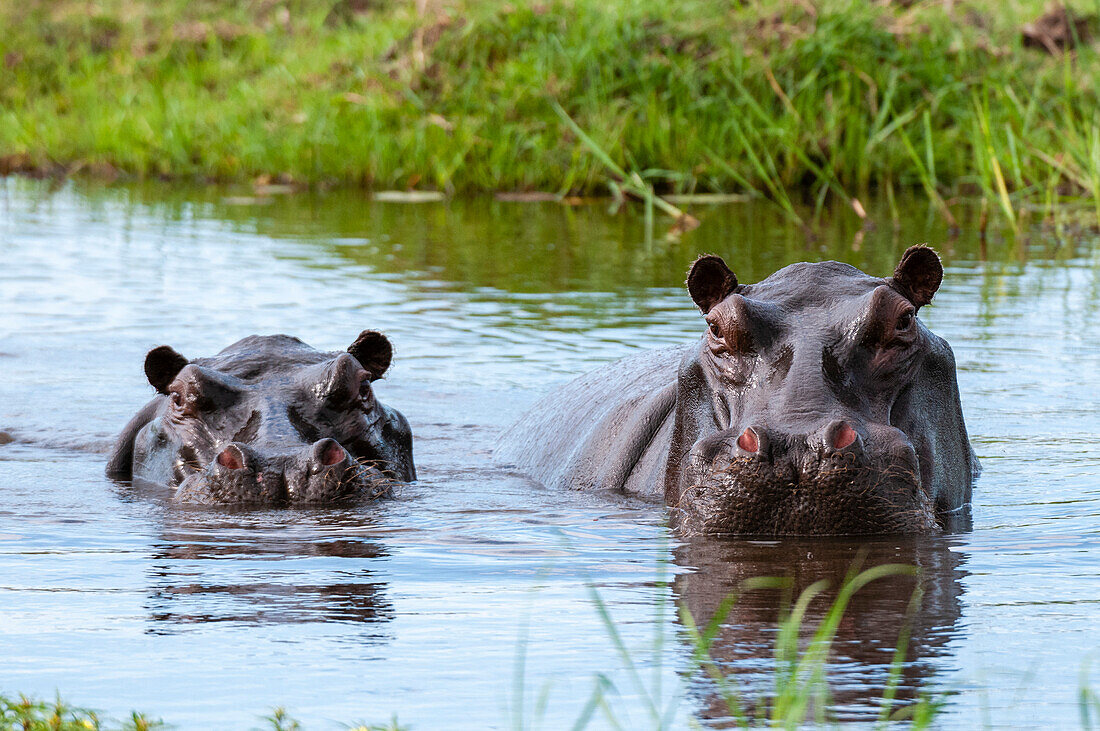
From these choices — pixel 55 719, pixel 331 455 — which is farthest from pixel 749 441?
pixel 55 719

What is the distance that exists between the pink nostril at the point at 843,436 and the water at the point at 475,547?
0.34 meters

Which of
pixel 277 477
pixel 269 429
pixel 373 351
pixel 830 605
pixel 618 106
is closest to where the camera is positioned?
pixel 830 605

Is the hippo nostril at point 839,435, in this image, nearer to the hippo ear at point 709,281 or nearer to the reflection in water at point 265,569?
the hippo ear at point 709,281

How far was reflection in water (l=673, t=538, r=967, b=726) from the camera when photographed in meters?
3.47

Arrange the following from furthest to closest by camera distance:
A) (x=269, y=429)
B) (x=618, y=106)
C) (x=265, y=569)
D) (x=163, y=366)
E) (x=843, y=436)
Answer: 1. (x=618, y=106)
2. (x=163, y=366)
3. (x=269, y=429)
4. (x=265, y=569)
5. (x=843, y=436)

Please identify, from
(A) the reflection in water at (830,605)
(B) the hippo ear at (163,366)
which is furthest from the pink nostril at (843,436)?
(B) the hippo ear at (163,366)

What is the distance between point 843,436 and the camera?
4.57 metres

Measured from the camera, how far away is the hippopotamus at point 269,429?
563 centimetres

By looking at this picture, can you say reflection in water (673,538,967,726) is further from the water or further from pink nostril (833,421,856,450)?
pink nostril (833,421,856,450)

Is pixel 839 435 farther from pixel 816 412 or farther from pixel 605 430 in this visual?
pixel 605 430

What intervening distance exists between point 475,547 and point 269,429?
1.01m

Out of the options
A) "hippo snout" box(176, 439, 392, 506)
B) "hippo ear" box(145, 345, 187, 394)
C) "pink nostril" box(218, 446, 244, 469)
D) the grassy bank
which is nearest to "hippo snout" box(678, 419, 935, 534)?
"hippo snout" box(176, 439, 392, 506)

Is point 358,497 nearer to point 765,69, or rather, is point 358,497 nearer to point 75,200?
point 765,69

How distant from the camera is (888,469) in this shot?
15.3 ft
